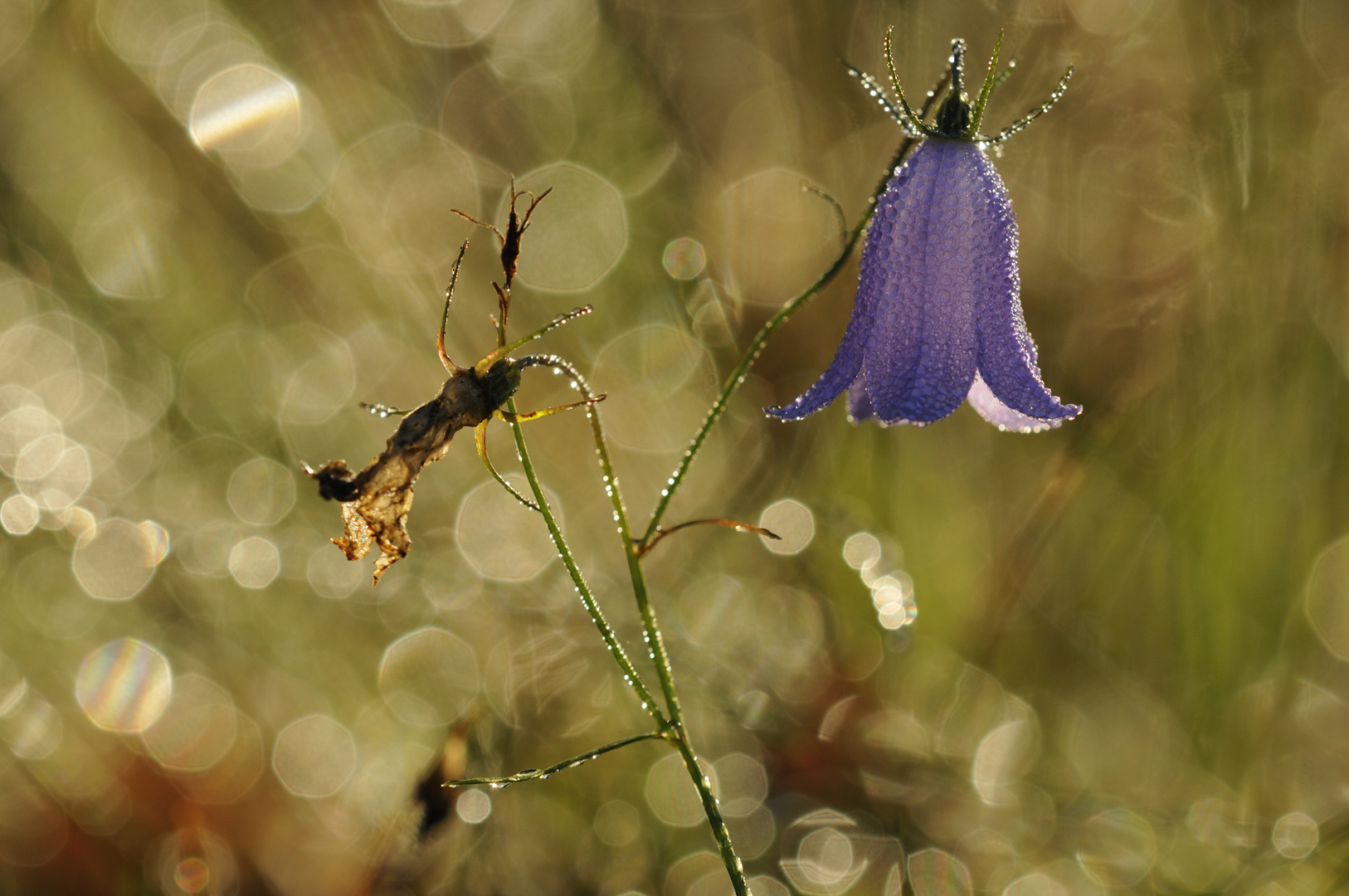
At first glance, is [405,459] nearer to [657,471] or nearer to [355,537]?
[355,537]

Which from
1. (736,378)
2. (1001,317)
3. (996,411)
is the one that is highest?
(736,378)

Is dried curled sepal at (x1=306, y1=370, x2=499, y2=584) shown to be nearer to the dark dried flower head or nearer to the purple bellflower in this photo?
the dark dried flower head

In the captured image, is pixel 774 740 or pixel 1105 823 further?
pixel 774 740

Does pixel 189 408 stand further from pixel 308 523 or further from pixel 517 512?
pixel 517 512

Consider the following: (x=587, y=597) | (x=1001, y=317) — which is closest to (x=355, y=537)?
(x=587, y=597)

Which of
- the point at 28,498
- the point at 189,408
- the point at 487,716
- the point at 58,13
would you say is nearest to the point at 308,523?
the point at 189,408
